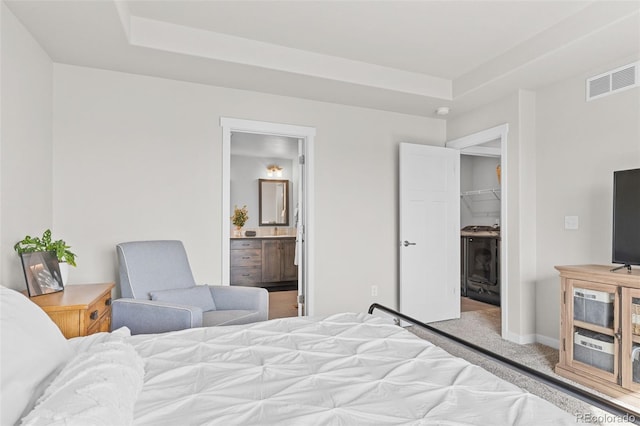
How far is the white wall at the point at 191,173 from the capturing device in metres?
3.04

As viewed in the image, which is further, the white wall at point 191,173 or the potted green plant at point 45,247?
the white wall at point 191,173

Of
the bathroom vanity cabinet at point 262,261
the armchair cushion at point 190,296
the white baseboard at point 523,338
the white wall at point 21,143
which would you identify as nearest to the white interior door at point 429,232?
the white baseboard at point 523,338

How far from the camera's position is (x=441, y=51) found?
3.22m

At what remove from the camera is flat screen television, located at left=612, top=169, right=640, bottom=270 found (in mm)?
2555

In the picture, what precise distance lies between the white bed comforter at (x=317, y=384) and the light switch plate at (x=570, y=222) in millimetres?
2368

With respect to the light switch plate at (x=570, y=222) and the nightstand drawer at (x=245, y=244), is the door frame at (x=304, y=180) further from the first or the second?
the nightstand drawer at (x=245, y=244)

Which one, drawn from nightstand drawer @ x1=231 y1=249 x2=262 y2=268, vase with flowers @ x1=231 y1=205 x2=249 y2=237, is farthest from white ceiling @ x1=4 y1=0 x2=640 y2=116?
vase with flowers @ x1=231 y1=205 x2=249 y2=237

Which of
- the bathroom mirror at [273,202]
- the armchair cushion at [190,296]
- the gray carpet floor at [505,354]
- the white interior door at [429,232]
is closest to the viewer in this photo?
the gray carpet floor at [505,354]

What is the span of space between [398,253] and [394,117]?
5.13 ft

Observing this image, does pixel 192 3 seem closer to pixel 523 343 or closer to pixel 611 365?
pixel 611 365

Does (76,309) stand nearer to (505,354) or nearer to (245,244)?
(505,354)

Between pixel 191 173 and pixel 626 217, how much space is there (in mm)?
3419

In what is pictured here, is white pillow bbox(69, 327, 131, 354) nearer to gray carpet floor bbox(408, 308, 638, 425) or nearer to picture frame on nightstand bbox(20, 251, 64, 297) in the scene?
picture frame on nightstand bbox(20, 251, 64, 297)

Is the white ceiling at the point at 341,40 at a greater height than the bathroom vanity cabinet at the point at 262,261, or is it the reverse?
the white ceiling at the point at 341,40
